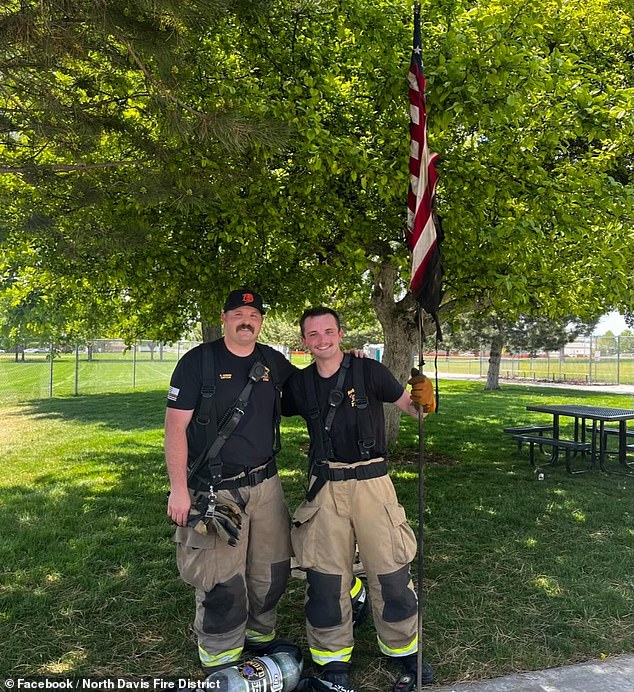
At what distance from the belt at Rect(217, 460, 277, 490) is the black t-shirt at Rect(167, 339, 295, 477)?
0.04 meters

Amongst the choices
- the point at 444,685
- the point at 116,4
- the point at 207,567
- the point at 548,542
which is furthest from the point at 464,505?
the point at 116,4

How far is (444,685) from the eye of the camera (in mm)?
3271

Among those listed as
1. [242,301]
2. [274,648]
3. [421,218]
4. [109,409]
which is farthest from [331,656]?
[109,409]

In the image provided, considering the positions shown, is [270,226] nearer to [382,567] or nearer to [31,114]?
[31,114]

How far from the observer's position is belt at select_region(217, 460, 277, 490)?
3.39m

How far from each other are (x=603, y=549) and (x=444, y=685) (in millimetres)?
2856

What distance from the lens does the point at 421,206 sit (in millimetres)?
3385

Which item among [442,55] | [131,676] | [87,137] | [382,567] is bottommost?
[131,676]

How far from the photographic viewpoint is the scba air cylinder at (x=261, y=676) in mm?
3043

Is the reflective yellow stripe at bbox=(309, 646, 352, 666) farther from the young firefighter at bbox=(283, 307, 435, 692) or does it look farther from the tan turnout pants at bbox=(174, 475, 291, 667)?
the tan turnout pants at bbox=(174, 475, 291, 667)

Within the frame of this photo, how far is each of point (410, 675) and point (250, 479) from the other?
1.38 metres

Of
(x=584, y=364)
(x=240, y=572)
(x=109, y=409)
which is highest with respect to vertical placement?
(x=584, y=364)

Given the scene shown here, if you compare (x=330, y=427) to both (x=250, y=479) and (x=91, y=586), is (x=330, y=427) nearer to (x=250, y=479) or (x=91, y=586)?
(x=250, y=479)

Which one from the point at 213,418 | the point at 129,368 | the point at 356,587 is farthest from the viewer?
the point at 129,368
